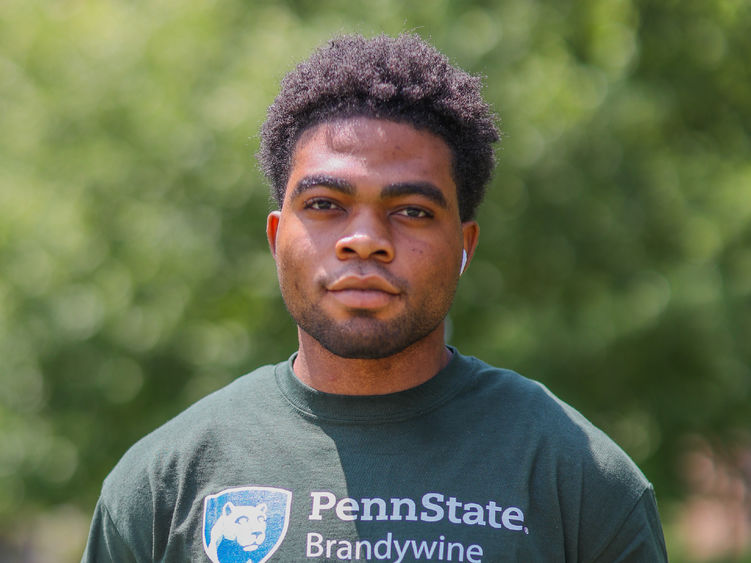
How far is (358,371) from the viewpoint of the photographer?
7.97 feet

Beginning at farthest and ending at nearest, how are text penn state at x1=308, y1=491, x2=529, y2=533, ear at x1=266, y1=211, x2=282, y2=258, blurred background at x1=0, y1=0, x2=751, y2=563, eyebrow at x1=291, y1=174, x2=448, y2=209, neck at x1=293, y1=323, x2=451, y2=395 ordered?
1. blurred background at x1=0, y1=0, x2=751, y2=563
2. ear at x1=266, y1=211, x2=282, y2=258
3. neck at x1=293, y1=323, x2=451, y2=395
4. eyebrow at x1=291, y1=174, x2=448, y2=209
5. text penn state at x1=308, y1=491, x2=529, y2=533

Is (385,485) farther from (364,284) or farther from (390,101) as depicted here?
(390,101)

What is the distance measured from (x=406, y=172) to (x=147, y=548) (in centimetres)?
105

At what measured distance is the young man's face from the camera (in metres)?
2.30

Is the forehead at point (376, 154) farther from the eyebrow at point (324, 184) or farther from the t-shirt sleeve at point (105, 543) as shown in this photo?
the t-shirt sleeve at point (105, 543)

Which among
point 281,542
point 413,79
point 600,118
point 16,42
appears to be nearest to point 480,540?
point 281,542

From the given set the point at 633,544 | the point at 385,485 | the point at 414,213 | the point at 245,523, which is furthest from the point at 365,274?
the point at 633,544

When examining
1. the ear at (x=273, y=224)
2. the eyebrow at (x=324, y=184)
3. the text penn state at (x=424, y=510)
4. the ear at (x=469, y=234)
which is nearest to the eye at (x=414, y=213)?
the eyebrow at (x=324, y=184)

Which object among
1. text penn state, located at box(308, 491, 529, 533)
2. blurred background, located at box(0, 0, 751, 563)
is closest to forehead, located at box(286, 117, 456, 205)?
text penn state, located at box(308, 491, 529, 533)

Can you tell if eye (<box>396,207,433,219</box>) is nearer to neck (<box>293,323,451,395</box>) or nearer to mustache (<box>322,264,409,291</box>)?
mustache (<box>322,264,409,291</box>)

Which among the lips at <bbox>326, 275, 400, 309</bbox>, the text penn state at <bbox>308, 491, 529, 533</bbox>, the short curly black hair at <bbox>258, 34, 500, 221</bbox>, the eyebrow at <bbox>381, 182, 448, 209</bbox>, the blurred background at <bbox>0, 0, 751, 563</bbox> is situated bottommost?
the text penn state at <bbox>308, 491, 529, 533</bbox>

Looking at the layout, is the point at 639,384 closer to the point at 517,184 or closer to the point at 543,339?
the point at 543,339

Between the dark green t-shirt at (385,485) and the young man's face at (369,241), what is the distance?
7.1 inches

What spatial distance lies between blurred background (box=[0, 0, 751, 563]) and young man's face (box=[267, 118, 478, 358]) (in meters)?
5.09
